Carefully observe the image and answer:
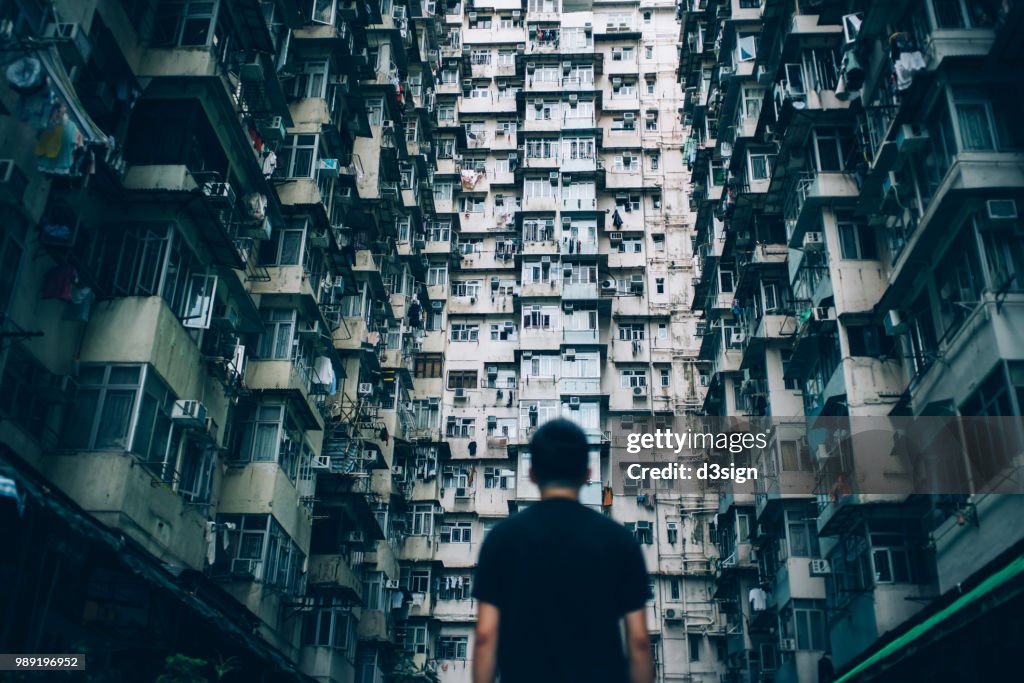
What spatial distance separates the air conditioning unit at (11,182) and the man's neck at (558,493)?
13.1 meters

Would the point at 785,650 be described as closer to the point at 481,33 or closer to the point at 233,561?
the point at 233,561

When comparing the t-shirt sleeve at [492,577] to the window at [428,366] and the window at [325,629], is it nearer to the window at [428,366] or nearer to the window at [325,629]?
the window at [325,629]

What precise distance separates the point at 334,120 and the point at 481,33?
93.8ft

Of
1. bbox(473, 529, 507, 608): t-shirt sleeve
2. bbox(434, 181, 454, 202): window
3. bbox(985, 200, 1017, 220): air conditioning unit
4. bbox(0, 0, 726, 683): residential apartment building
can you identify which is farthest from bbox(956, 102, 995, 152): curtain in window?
bbox(434, 181, 454, 202): window

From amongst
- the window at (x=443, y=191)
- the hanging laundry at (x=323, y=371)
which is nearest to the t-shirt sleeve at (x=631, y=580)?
the hanging laundry at (x=323, y=371)

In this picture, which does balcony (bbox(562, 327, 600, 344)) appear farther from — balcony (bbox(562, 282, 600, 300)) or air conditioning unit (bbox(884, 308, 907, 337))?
air conditioning unit (bbox(884, 308, 907, 337))

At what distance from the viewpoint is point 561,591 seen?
389 cm

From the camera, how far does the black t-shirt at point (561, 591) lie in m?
3.78

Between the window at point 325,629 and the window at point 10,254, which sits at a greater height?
the window at point 10,254

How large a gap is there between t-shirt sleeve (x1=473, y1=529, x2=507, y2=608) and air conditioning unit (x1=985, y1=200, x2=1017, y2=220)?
16.3 m

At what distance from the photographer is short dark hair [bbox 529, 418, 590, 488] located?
423cm

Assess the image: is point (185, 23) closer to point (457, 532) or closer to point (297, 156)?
point (297, 156)

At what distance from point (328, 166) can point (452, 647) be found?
924 inches

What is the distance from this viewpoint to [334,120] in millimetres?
29453
